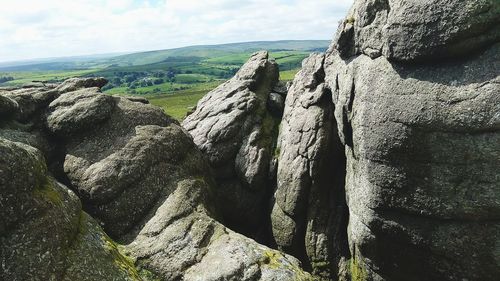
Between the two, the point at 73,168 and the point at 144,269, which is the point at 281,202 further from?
the point at 73,168

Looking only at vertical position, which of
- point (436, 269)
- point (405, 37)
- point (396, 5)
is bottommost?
point (436, 269)

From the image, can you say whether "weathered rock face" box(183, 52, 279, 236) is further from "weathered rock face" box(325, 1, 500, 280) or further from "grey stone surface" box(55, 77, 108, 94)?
"weathered rock face" box(325, 1, 500, 280)

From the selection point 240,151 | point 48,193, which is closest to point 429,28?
point 240,151

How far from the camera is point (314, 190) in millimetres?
30594

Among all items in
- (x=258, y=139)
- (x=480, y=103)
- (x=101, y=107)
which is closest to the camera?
(x=480, y=103)

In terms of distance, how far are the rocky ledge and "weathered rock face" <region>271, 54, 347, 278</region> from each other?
10 cm

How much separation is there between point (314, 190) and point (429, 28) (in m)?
13.7

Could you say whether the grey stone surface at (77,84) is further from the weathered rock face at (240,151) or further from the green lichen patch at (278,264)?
the green lichen patch at (278,264)

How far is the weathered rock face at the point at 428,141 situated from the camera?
20.5 m

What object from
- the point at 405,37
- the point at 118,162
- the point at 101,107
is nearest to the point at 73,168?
the point at 118,162

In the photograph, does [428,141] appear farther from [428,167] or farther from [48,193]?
[48,193]

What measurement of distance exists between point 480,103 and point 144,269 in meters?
18.7

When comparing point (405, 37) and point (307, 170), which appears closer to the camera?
point (405, 37)

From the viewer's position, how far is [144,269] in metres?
22.8
